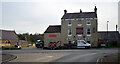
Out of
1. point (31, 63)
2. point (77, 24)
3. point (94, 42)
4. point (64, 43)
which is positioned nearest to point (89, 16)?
point (77, 24)

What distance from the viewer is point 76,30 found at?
132 feet

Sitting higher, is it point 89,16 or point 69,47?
point 89,16

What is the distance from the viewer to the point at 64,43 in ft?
133

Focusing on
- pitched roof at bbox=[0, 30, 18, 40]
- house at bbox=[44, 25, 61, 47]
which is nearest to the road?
house at bbox=[44, 25, 61, 47]

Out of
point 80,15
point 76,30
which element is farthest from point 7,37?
point 80,15

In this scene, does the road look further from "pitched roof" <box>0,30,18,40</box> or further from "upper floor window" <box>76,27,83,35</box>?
"pitched roof" <box>0,30,18,40</box>

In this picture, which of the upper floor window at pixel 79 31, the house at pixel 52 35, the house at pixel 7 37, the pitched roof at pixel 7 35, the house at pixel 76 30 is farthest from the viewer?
→ the pitched roof at pixel 7 35

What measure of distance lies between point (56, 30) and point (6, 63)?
27726mm

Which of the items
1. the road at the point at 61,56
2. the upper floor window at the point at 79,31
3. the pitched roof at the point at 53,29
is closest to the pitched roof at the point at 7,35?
the pitched roof at the point at 53,29

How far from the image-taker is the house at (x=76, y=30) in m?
39.0

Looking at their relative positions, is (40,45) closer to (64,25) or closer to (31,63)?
(64,25)

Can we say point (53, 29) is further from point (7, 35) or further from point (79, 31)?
point (7, 35)

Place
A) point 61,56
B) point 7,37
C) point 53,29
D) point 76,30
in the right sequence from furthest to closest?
point 7,37
point 53,29
point 76,30
point 61,56

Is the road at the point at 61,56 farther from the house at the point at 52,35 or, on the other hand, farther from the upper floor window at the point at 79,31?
the house at the point at 52,35
